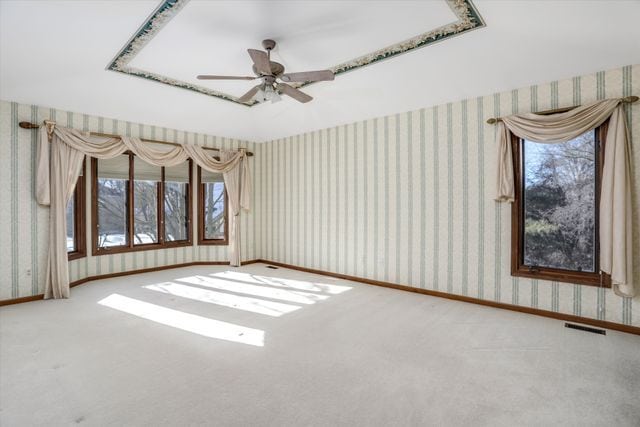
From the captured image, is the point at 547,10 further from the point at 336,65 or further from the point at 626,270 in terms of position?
the point at 626,270

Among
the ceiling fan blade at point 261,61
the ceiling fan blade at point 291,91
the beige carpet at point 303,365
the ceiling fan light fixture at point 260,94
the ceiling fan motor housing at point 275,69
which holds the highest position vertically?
the ceiling fan motor housing at point 275,69

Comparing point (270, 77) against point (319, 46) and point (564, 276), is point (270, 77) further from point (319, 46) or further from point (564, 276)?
point (564, 276)

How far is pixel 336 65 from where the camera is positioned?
3.93 meters

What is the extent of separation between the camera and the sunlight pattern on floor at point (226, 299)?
3.91m

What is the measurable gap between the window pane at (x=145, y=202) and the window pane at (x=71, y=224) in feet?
2.92

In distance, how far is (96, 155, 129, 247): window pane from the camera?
5.35 m

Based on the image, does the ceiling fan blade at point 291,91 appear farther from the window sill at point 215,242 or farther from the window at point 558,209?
the window sill at point 215,242

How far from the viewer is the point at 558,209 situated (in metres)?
3.72

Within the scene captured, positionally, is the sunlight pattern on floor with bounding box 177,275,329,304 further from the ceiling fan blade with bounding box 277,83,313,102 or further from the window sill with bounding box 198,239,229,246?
the ceiling fan blade with bounding box 277,83,313,102

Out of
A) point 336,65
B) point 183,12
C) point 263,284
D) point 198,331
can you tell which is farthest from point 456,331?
point 183,12

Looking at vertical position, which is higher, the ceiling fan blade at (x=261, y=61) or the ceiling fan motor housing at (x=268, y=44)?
the ceiling fan motor housing at (x=268, y=44)

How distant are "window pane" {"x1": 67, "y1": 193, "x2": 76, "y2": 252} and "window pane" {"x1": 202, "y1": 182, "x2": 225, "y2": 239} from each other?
2.24m

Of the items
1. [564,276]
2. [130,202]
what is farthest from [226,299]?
[564,276]

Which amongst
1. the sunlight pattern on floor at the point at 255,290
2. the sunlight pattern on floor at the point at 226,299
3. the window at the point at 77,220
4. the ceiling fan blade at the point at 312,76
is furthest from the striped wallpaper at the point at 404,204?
the ceiling fan blade at the point at 312,76
